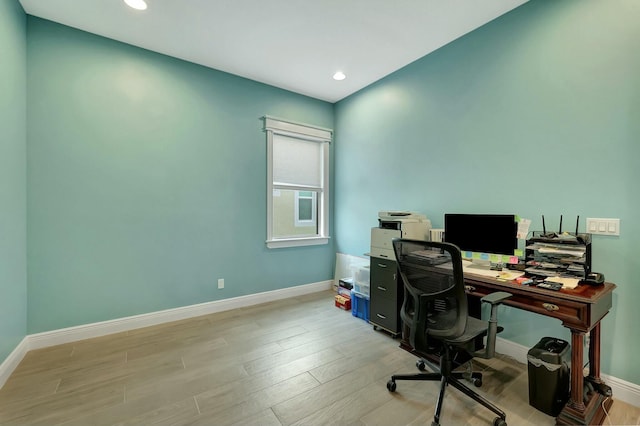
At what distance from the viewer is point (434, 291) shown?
170 centimetres

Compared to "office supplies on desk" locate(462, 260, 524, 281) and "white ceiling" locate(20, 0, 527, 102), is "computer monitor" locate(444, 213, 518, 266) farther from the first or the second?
"white ceiling" locate(20, 0, 527, 102)

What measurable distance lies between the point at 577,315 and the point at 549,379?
46 cm

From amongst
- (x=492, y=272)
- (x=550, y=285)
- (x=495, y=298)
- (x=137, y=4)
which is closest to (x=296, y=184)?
(x=137, y=4)

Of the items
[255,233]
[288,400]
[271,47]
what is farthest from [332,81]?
[288,400]

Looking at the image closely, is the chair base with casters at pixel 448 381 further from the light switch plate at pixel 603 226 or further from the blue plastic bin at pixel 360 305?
the light switch plate at pixel 603 226

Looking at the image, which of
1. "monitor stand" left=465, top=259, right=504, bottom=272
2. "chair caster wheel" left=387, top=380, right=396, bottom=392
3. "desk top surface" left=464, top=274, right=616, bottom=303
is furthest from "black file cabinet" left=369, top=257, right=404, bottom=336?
"desk top surface" left=464, top=274, right=616, bottom=303

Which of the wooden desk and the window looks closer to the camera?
the wooden desk

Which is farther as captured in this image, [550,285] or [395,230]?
[395,230]

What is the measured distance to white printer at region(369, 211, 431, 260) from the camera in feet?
8.86

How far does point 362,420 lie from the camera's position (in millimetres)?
1655

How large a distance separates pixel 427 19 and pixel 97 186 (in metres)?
3.48

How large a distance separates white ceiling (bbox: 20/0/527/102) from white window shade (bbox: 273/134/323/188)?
3.24ft

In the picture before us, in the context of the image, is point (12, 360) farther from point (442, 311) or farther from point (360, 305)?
point (442, 311)

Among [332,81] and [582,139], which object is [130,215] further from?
[582,139]
